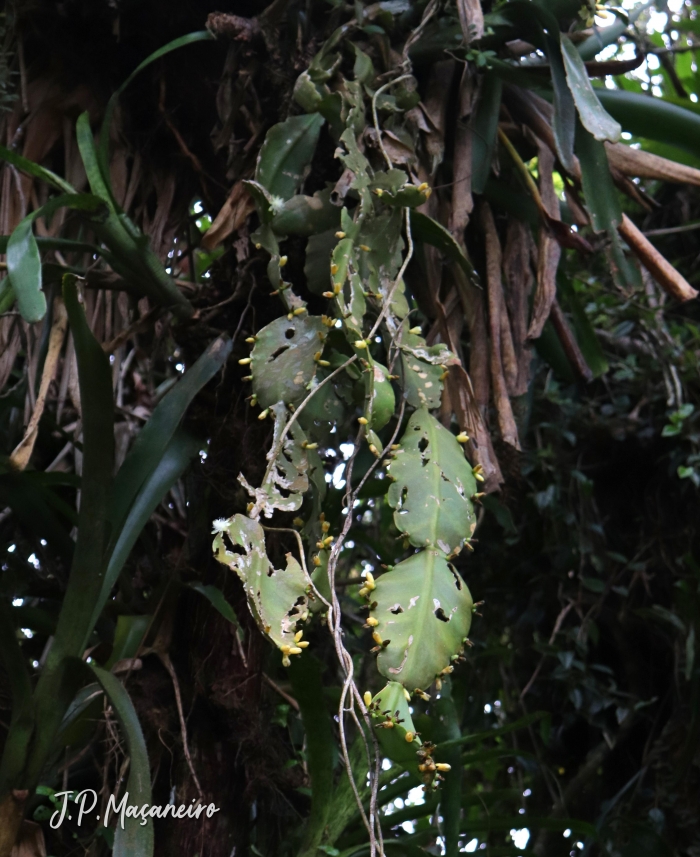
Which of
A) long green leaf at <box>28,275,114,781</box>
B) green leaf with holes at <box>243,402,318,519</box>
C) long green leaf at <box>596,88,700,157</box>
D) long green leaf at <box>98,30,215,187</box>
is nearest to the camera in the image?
green leaf with holes at <box>243,402,318,519</box>

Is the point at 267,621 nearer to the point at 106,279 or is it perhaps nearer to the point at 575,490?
the point at 106,279

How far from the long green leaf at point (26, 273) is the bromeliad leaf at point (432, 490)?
28cm

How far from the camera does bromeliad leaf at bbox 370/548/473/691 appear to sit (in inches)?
17.6

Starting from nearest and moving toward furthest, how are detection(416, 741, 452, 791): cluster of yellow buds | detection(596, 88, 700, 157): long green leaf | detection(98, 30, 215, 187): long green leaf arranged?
detection(416, 741, 452, 791): cluster of yellow buds, detection(98, 30, 215, 187): long green leaf, detection(596, 88, 700, 157): long green leaf

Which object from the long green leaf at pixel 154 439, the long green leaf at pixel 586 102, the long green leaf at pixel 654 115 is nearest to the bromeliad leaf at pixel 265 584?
the long green leaf at pixel 154 439

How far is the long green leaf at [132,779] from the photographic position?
55cm

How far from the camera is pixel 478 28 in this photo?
2.38 ft

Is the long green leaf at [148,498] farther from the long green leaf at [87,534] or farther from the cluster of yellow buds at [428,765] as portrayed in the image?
the cluster of yellow buds at [428,765]

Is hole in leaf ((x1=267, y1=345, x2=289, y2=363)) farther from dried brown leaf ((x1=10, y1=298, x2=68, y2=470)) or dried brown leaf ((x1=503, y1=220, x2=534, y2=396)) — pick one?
dried brown leaf ((x1=503, y1=220, x2=534, y2=396))

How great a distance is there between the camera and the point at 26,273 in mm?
624

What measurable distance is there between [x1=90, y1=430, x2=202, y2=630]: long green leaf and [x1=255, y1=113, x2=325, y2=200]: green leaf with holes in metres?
0.25

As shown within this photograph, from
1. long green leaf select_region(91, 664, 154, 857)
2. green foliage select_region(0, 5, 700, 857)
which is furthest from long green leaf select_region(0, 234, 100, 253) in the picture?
long green leaf select_region(91, 664, 154, 857)

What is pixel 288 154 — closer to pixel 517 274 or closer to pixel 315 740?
pixel 517 274

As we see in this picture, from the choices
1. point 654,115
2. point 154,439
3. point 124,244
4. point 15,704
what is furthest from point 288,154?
point 15,704
